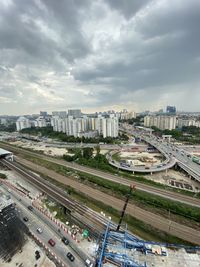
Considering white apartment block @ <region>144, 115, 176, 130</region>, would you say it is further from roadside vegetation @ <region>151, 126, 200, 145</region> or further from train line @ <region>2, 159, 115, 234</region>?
train line @ <region>2, 159, 115, 234</region>

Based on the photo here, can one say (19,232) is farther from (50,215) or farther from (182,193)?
(182,193)

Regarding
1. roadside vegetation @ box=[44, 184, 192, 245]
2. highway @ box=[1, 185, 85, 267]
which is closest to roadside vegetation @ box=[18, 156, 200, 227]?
roadside vegetation @ box=[44, 184, 192, 245]

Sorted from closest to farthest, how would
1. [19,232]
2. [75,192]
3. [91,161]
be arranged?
[19,232], [75,192], [91,161]

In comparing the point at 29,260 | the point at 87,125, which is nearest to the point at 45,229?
the point at 29,260

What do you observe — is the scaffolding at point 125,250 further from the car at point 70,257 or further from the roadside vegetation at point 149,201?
the roadside vegetation at point 149,201

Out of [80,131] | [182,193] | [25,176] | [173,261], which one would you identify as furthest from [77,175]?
[80,131]

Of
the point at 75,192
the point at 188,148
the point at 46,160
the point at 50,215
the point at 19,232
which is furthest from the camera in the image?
the point at 188,148
